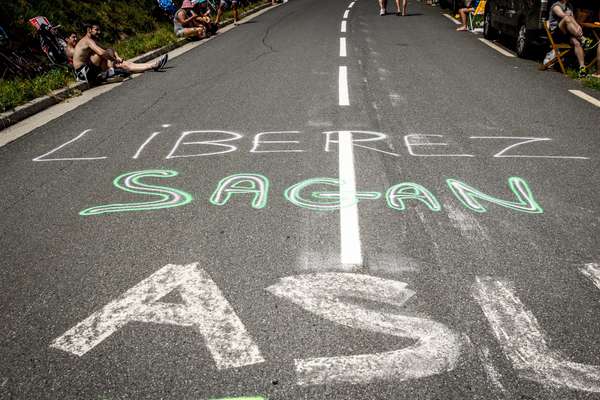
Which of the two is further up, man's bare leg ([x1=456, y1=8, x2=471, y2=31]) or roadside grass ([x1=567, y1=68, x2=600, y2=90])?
man's bare leg ([x1=456, y1=8, x2=471, y2=31])

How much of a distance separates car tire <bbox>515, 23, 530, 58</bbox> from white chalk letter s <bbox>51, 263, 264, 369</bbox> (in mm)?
9362

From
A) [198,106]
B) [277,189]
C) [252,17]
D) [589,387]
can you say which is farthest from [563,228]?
[252,17]

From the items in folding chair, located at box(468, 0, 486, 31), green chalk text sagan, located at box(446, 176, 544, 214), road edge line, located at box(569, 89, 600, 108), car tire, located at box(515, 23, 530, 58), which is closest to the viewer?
green chalk text sagan, located at box(446, 176, 544, 214)

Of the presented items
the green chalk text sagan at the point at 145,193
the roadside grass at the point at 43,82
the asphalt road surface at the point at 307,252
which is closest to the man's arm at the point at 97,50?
the roadside grass at the point at 43,82

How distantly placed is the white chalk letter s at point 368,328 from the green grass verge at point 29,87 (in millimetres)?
6657

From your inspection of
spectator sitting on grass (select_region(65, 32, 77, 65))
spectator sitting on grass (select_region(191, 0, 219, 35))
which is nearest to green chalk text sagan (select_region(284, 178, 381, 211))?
spectator sitting on grass (select_region(65, 32, 77, 65))

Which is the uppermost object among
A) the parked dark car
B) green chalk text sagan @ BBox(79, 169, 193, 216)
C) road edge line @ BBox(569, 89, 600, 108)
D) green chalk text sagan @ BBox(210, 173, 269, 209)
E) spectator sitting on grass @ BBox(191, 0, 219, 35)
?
spectator sitting on grass @ BBox(191, 0, 219, 35)

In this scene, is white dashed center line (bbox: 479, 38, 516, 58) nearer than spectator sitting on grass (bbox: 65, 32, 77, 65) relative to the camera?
No

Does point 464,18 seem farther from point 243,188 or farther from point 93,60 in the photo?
point 243,188

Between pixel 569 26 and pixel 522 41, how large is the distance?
1.61 meters

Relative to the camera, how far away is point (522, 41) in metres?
10.6

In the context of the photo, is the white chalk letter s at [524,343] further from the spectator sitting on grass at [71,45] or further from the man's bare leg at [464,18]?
the man's bare leg at [464,18]

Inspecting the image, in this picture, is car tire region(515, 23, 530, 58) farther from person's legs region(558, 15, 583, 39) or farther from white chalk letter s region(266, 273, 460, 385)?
white chalk letter s region(266, 273, 460, 385)

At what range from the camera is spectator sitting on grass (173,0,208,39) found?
1573cm
